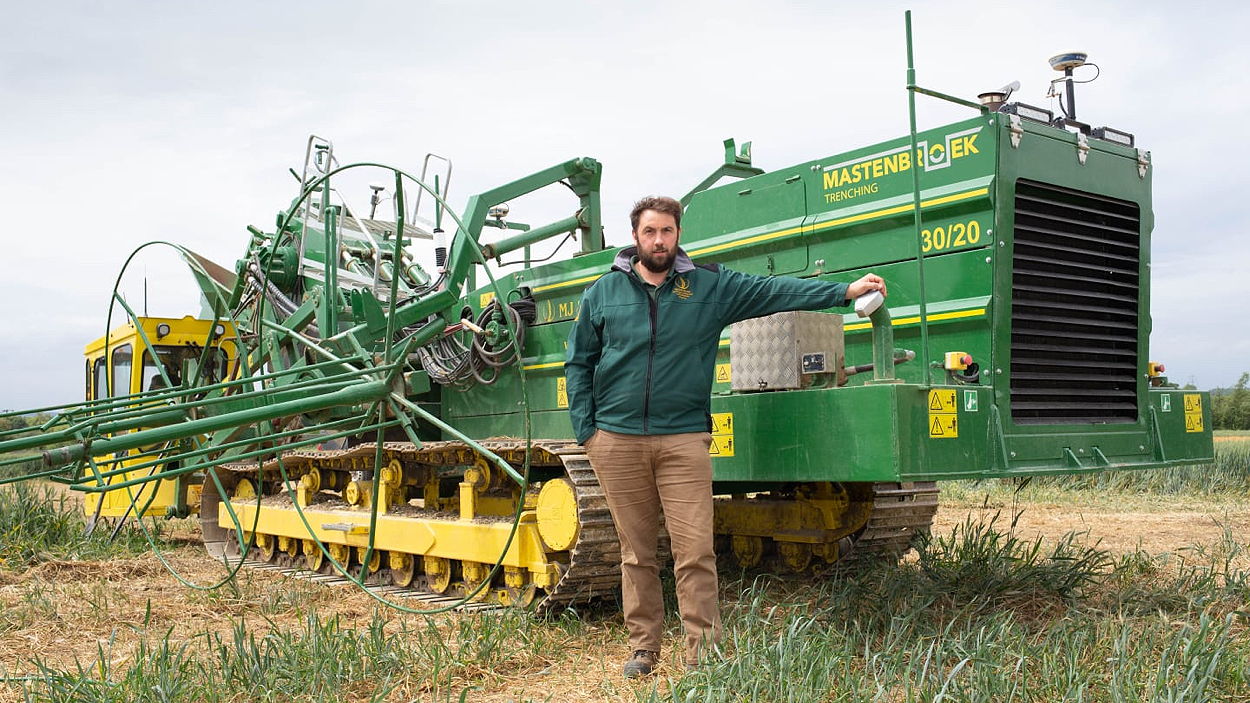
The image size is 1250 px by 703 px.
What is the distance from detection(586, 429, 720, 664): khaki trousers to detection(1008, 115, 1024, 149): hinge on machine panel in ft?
6.86

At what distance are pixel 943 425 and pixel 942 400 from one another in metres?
0.11

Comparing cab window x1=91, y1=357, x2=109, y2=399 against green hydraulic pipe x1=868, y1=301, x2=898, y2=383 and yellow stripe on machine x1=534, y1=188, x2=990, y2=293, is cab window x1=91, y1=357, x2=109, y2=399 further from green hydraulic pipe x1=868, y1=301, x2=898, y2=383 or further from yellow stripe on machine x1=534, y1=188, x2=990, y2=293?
green hydraulic pipe x1=868, y1=301, x2=898, y2=383

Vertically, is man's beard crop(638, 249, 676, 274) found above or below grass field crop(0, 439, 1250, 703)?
above

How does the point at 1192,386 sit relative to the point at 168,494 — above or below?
above

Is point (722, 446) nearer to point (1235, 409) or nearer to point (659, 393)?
point (659, 393)

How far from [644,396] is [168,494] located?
23.0ft

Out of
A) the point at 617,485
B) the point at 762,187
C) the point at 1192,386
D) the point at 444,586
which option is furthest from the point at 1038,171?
the point at 444,586

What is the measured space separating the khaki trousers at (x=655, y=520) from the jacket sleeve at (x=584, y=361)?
0.12m

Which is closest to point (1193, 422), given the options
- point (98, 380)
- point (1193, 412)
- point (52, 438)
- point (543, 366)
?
point (1193, 412)

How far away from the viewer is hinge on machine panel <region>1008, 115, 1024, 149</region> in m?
5.08

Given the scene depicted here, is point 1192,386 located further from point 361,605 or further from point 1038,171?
point 361,605

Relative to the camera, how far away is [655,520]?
4617 mm

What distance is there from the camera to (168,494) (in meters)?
9.88

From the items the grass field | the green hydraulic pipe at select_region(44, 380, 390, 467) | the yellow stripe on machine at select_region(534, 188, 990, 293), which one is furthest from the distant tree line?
the green hydraulic pipe at select_region(44, 380, 390, 467)
